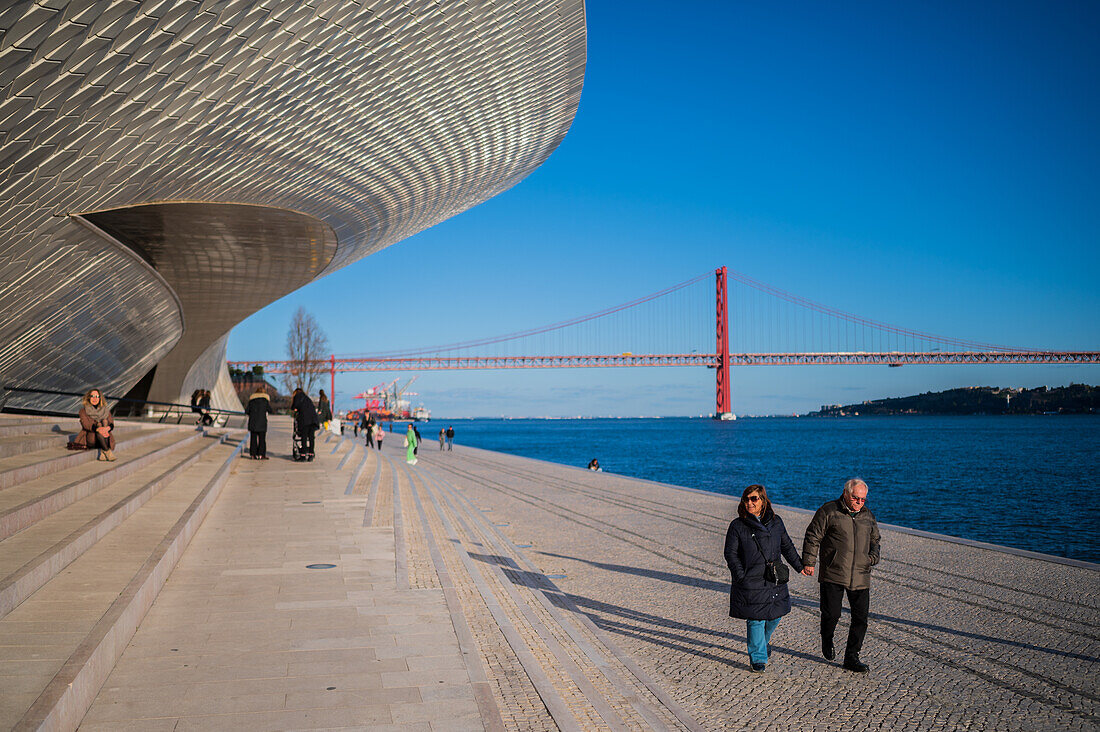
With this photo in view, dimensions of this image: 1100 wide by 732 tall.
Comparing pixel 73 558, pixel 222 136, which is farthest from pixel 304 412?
pixel 73 558

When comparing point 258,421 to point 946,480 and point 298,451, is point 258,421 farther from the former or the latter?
point 946,480

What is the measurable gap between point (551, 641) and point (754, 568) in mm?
1334

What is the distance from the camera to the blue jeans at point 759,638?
199 inches

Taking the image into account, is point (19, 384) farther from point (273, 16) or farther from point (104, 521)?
point (104, 521)

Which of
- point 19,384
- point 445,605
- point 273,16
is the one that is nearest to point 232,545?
point 445,605

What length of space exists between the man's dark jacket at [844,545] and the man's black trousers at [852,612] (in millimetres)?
51

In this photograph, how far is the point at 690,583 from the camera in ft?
26.0

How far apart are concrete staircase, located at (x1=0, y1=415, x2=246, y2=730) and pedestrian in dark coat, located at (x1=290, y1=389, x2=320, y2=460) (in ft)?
14.3

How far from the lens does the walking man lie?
5.09 metres

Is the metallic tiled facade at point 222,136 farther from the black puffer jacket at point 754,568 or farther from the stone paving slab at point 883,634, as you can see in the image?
the black puffer jacket at point 754,568

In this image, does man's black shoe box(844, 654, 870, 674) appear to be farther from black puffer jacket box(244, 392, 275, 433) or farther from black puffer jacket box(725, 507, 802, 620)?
black puffer jacket box(244, 392, 275, 433)

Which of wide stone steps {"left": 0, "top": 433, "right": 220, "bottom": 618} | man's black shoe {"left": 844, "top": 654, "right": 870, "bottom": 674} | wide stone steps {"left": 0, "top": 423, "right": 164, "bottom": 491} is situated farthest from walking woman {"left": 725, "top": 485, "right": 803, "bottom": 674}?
wide stone steps {"left": 0, "top": 423, "right": 164, "bottom": 491}

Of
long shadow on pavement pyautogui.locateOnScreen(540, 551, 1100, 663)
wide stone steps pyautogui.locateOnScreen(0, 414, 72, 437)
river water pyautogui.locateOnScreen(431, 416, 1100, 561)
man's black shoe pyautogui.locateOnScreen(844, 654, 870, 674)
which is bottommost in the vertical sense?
river water pyautogui.locateOnScreen(431, 416, 1100, 561)

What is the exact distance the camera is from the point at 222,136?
12320mm
